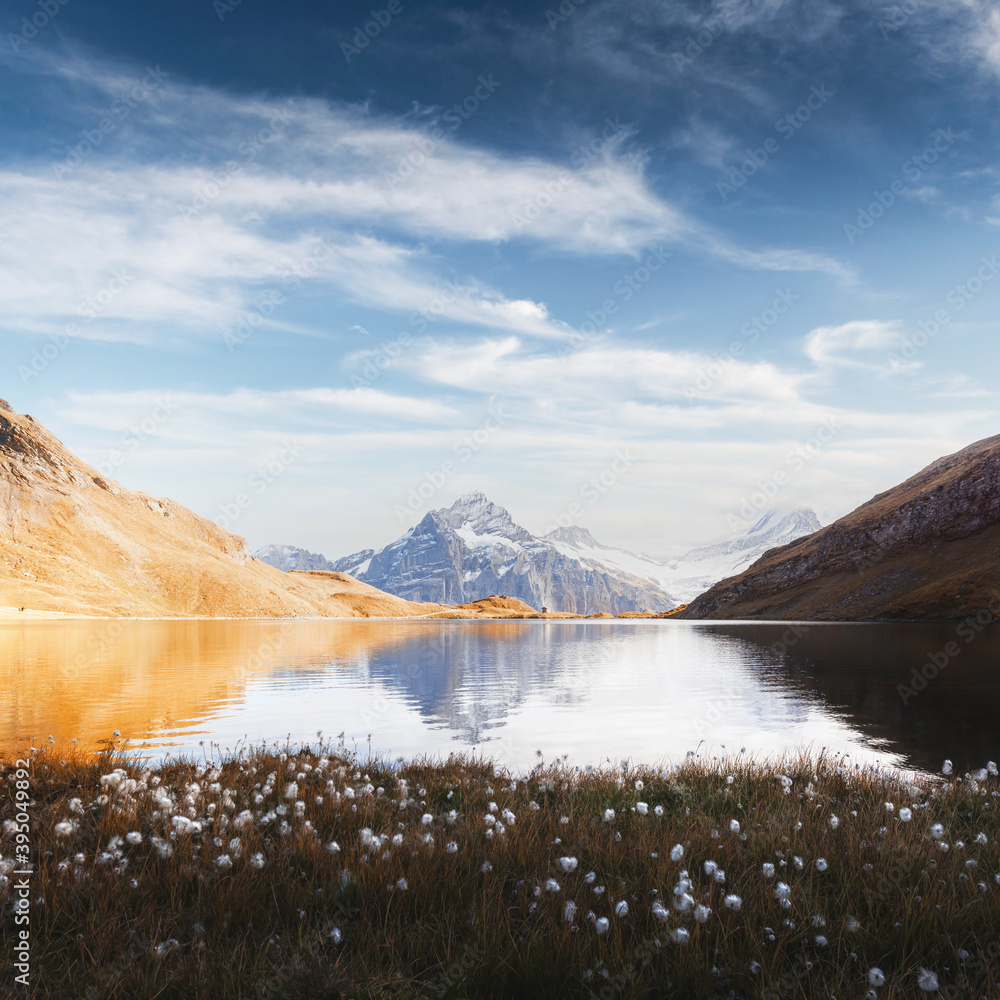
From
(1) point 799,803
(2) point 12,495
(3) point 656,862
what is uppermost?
(2) point 12,495

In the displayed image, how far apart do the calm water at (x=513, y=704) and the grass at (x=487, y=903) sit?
356 inches

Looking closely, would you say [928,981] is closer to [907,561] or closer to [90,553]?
[907,561]

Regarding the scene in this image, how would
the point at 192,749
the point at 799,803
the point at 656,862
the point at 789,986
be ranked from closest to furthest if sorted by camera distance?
the point at 789,986 < the point at 656,862 < the point at 799,803 < the point at 192,749

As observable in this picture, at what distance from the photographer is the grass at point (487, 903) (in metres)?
4.65

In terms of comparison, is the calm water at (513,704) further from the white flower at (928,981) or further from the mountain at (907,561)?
the mountain at (907,561)

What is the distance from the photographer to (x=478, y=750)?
58.4 ft

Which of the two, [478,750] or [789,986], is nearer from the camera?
[789,986]

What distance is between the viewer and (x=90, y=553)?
513 ft

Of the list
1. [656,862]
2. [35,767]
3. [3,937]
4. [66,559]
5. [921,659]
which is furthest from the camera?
[66,559]

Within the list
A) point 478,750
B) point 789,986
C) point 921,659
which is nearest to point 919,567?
point 921,659

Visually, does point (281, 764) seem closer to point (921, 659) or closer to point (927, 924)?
point (927, 924)

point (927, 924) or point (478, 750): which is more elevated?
point (927, 924)

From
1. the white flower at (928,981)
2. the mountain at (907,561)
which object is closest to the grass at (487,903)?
the white flower at (928,981)

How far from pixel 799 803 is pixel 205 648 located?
178ft
